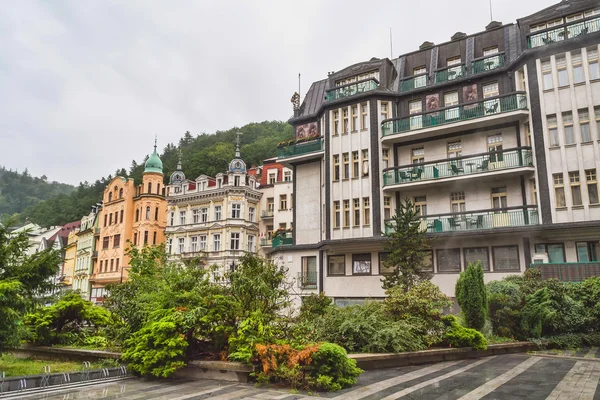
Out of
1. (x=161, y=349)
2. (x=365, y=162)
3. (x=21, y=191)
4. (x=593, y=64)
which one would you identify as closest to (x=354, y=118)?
Result: (x=365, y=162)

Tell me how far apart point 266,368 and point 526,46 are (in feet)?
74.1

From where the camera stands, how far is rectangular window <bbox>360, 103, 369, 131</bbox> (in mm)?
26906

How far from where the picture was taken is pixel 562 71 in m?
21.8

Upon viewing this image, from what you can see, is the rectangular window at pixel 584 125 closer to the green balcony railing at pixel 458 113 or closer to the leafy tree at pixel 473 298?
the green balcony railing at pixel 458 113

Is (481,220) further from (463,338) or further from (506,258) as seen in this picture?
(463,338)

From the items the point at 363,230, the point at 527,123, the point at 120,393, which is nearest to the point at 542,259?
the point at 527,123

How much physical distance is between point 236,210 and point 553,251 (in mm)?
29808

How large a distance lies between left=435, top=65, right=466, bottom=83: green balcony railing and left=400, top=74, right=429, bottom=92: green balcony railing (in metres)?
0.76

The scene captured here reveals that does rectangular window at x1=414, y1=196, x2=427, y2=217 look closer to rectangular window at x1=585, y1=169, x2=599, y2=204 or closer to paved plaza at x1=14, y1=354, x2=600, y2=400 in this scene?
rectangular window at x1=585, y1=169, x2=599, y2=204

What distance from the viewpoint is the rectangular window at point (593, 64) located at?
20.9 metres

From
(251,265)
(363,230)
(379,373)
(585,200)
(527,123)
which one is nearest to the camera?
(379,373)

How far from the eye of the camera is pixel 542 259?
2050 centimetres

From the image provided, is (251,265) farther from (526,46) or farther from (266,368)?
(526,46)

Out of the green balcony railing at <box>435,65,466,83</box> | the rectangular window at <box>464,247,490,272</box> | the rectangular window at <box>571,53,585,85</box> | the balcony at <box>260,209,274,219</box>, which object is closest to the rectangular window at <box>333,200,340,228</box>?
the rectangular window at <box>464,247,490,272</box>
